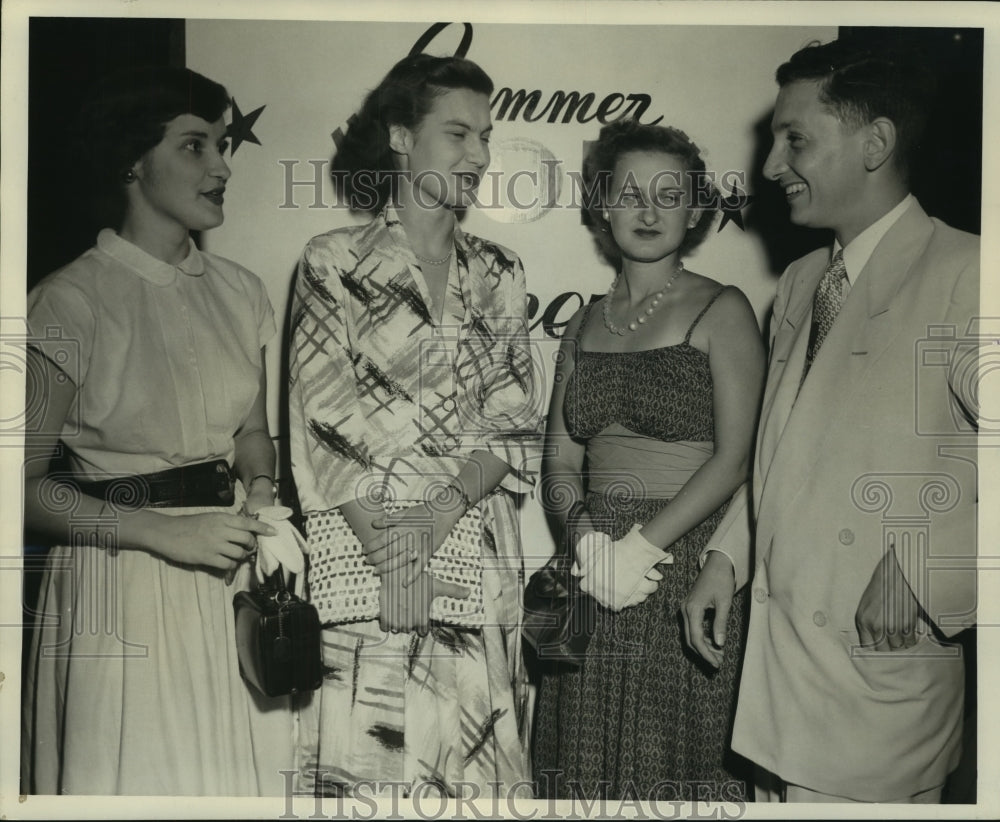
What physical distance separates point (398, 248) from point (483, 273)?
0.20m

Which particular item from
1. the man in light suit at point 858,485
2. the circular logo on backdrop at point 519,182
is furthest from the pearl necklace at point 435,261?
the man in light suit at point 858,485

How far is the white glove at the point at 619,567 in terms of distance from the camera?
91.8 inches

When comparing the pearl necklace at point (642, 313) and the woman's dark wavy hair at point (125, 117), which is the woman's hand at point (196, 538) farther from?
the pearl necklace at point (642, 313)

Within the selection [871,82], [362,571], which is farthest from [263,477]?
[871,82]

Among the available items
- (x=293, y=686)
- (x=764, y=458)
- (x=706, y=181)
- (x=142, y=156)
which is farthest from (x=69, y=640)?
(x=706, y=181)

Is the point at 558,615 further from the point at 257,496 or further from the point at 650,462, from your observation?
the point at 257,496

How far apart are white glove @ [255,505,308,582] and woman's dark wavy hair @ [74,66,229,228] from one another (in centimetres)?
74

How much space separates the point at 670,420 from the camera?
2.31m

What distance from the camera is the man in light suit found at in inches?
87.7

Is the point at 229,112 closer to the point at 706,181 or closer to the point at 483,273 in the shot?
the point at 483,273

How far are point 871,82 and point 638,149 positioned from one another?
0.51m

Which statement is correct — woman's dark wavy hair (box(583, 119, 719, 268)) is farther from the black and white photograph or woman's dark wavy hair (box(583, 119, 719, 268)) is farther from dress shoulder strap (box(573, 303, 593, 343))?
dress shoulder strap (box(573, 303, 593, 343))

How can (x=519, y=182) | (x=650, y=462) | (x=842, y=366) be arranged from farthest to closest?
(x=519, y=182), (x=650, y=462), (x=842, y=366)

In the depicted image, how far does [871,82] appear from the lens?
231 centimetres
